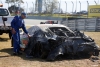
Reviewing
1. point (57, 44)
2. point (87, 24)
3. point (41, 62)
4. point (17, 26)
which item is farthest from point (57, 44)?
point (87, 24)

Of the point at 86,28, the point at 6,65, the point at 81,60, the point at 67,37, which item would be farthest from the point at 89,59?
the point at 86,28

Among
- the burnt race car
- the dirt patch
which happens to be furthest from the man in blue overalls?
the dirt patch

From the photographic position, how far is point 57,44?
849cm

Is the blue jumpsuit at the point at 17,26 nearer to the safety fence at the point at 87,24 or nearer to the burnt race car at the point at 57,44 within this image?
the burnt race car at the point at 57,44

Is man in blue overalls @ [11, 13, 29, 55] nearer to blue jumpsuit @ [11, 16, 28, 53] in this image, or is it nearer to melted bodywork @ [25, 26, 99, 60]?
blue jumpsuit @ [11, 16, 28, 53]

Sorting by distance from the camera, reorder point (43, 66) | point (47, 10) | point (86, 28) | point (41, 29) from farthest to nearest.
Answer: point (47, 10), point (86, 28), point (41, 29), point (43, 66)

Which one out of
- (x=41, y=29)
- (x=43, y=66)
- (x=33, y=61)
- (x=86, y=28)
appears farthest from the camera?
(x=86, y=28)

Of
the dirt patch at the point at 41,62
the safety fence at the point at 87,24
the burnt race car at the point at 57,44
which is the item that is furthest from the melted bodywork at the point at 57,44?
the safety fence at the point at 87,24

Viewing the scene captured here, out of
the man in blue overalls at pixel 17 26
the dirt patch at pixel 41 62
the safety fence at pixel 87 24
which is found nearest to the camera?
the dirt patch at pixel 41 62

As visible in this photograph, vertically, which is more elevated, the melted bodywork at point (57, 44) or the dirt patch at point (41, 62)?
the melted bodywork at point (57, 44)

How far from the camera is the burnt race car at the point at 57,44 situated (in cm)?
847

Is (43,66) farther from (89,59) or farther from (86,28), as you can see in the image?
(86,28)

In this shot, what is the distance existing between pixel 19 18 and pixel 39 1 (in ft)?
152

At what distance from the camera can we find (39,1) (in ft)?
182
